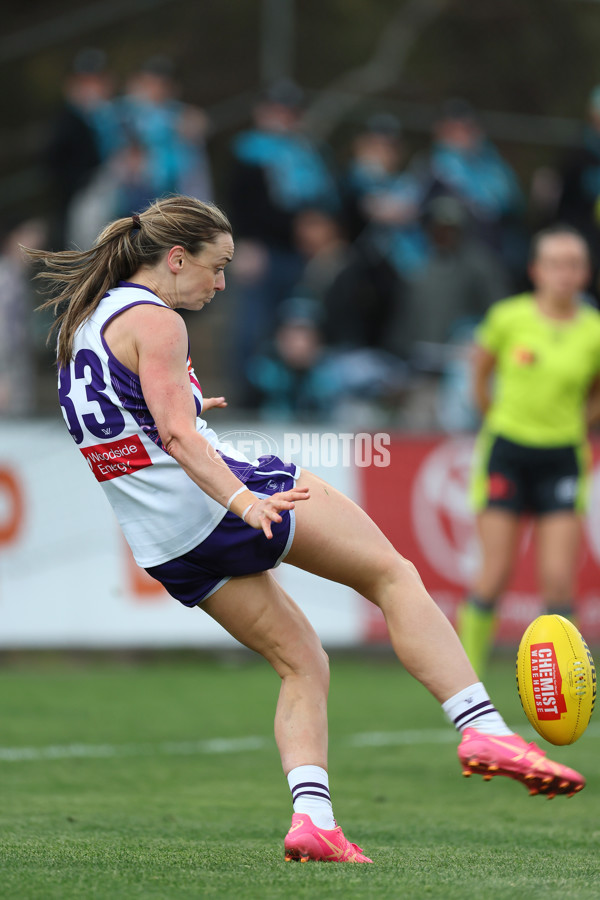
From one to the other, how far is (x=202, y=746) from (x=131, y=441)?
3469 mm

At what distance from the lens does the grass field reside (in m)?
3.85

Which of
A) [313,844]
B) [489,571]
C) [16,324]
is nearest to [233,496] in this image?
[313,844]

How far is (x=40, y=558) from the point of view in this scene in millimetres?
10422

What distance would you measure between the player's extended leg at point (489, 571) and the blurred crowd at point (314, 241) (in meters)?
3.12

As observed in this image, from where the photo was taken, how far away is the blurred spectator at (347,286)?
12.2 metres

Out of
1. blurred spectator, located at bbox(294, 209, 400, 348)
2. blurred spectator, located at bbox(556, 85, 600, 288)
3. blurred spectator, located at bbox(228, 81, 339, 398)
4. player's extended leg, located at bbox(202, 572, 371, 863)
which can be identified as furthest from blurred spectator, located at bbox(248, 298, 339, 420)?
player's extended leg, located at bbox(202, 572, 371, 863)

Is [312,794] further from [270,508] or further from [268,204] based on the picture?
[268,204]

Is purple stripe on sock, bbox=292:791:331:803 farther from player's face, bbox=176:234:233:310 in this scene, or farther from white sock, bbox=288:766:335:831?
player's face, bbox=176:234:233:310

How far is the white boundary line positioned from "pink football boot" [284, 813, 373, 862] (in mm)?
2734

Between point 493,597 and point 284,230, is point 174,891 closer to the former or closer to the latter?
point 493,597

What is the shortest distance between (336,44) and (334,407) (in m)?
5.97

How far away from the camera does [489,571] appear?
8.03m

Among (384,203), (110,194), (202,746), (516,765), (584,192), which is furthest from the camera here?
(584,192)

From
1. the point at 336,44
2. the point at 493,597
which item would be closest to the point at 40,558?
the point at 493,597
